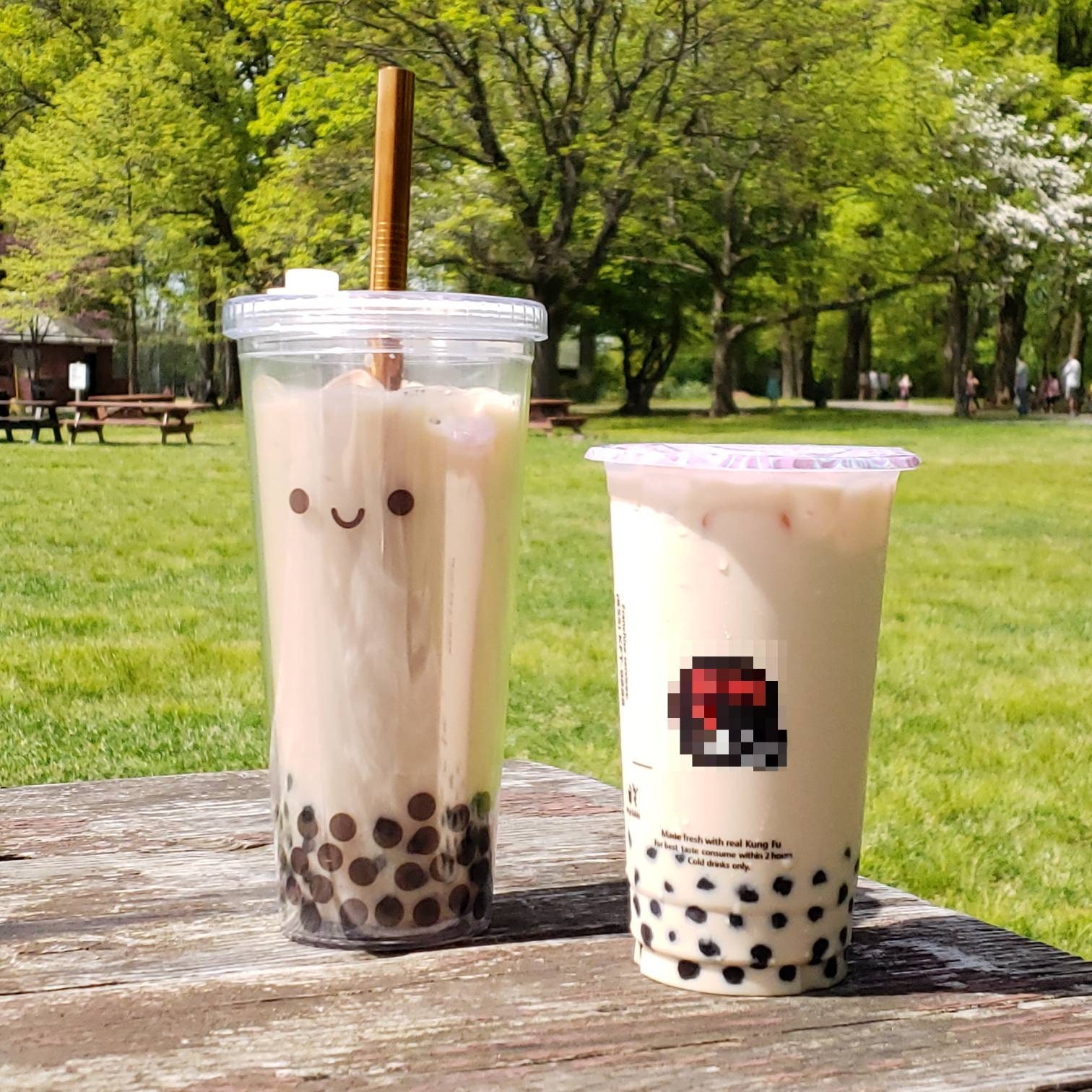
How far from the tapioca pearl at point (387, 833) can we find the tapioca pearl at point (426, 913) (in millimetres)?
47

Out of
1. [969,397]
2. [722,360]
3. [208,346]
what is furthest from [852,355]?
[208,346]

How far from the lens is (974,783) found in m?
3.58

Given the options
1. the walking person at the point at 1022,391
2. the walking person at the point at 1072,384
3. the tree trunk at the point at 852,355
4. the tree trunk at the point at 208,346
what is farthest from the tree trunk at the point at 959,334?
the tree trunk at the point at 208,346

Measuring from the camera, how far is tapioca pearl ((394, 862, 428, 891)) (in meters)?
0.96

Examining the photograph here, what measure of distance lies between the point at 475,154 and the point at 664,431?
6.10 m

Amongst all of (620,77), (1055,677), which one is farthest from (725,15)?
(1055,677)

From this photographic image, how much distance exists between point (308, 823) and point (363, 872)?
0.05m

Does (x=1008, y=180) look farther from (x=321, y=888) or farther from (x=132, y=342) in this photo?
(x=321, y=888)

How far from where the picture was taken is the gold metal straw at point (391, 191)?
0.95 metres

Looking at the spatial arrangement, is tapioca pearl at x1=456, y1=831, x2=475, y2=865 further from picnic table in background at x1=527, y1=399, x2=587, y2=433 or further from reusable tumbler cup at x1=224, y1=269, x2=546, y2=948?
picnic table in background at x1=527, y1=399, x2=587, y2=433

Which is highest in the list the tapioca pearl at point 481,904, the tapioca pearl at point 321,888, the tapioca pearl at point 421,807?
the tapioca pearl at point 421,807

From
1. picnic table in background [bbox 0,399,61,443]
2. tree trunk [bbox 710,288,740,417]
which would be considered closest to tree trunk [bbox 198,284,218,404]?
tree trunk [bbox 710,288,740,417]

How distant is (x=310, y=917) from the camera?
3.19ft

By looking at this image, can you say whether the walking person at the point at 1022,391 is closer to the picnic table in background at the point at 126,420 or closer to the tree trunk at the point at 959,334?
the tree trunk at the point at 959,334
